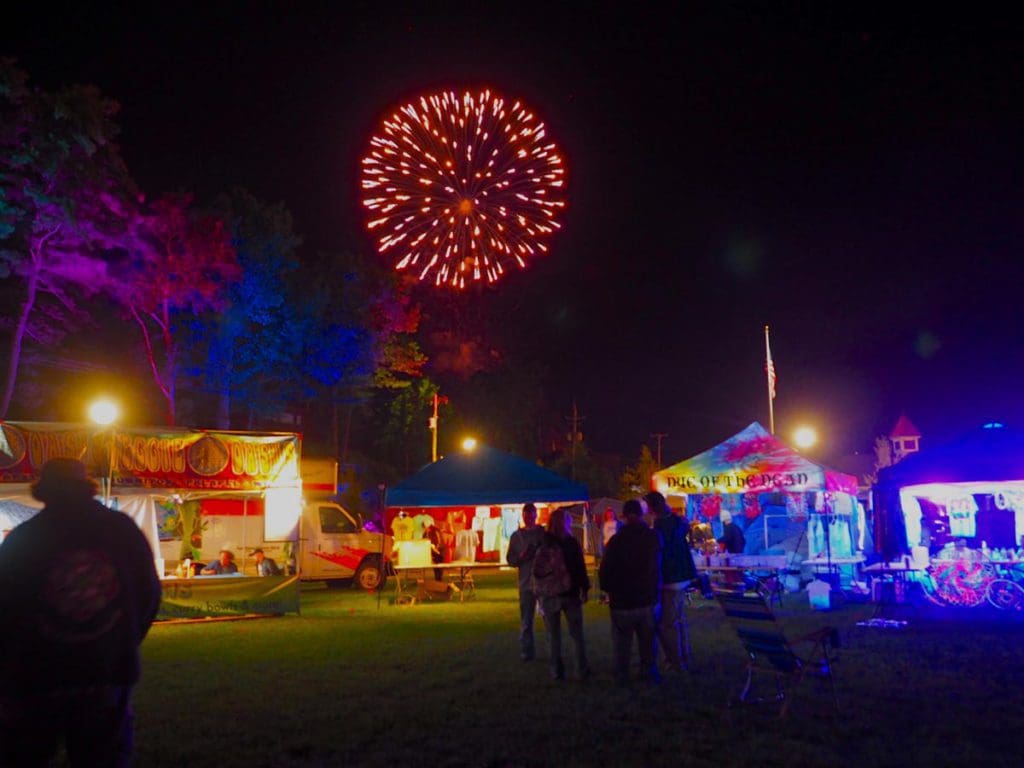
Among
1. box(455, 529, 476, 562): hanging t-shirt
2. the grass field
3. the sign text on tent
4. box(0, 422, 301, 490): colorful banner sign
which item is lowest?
the grass field

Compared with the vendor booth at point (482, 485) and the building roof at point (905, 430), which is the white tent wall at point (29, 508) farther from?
the building roof at point (905, 430)

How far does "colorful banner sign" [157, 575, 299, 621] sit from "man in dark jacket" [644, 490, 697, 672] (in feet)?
28.0

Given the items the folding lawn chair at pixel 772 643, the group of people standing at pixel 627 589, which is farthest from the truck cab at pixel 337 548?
the folding lawn chair at pixel 772 643

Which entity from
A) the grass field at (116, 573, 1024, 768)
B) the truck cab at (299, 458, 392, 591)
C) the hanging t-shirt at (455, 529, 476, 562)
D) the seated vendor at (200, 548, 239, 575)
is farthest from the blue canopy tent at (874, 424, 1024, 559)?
the hanging t-shirt at (455, 529, 476, 562)

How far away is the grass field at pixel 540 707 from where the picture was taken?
6281 millimetres

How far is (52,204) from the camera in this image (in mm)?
22922

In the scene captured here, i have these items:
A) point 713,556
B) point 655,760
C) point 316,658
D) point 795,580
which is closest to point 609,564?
point 655,760

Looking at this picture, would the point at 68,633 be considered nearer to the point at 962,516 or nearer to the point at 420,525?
the point at 962,516

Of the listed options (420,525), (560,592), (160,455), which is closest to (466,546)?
(420,525)

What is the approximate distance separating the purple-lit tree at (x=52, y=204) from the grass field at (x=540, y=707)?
1461 centimetres

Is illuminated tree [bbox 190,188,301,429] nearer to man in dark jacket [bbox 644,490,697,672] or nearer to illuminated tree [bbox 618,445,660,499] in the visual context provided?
man in dark jacket [bbox 644,490,697,672]

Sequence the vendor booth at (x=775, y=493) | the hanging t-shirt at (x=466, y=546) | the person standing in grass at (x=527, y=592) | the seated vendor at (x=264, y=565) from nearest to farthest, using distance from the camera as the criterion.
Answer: the person standing in grass at (x=527, y=592) < the vendor booth at (x=775, y=493) < the seated vendor at (x=264, y=565) < the hanging t-shirt at (x=466, y=546)

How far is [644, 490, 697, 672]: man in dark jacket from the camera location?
9547mm

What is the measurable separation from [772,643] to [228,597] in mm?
11271
